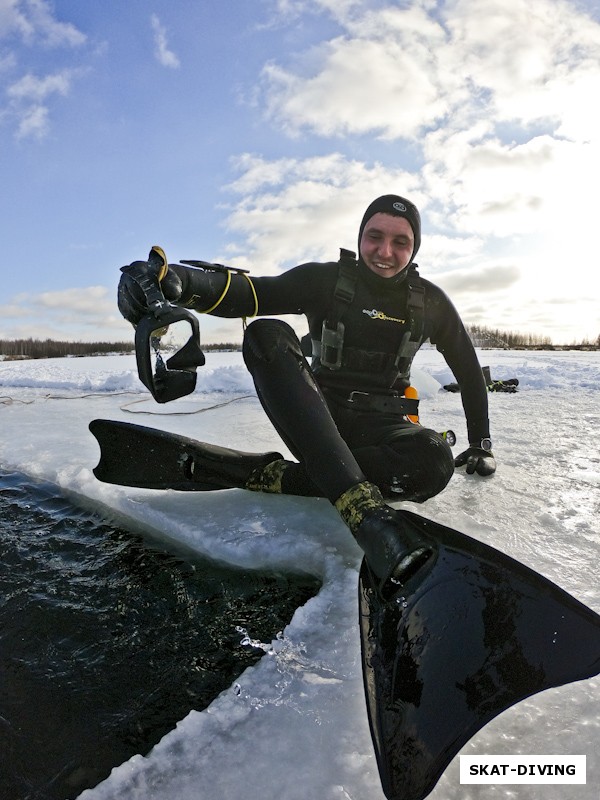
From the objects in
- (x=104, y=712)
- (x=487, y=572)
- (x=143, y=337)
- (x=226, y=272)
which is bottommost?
(x=104, y=712)

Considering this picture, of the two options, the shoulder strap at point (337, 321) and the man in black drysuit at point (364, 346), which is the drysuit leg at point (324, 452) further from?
the shoulder strap at point (337, 321)

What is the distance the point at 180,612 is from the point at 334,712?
23.6 inches

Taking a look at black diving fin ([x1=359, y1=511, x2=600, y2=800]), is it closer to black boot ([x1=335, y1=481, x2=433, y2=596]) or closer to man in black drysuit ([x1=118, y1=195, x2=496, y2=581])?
black boot ([x1=335, y1=481, x2=433, y2=596])

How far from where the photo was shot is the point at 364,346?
7.57ft

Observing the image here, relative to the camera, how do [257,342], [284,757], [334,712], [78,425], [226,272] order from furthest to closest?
[78,425] < [226,272] < [257,342] < [334,712] < [284,757]

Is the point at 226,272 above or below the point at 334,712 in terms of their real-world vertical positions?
above

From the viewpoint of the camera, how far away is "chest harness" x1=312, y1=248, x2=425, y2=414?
7.38ft

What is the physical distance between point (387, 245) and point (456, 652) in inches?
71.7

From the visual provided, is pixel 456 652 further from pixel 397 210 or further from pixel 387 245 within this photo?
pixel 397 210

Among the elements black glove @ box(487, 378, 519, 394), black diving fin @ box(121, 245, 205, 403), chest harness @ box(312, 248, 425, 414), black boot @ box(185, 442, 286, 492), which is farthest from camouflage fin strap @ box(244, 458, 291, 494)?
black glove @ box(487, 378, 519, 394)

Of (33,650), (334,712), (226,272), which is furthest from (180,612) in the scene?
(226,272)

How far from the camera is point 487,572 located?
3.67 ft

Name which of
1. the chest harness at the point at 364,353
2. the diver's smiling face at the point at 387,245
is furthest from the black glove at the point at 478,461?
the diver's smiling face at the point at 387,245

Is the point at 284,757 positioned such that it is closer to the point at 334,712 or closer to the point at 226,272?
the point at 334,712
